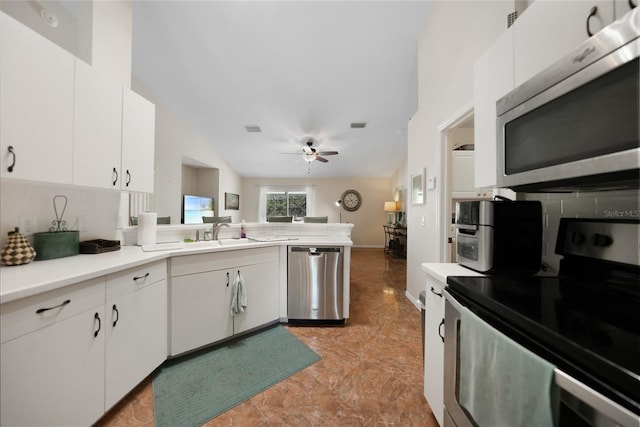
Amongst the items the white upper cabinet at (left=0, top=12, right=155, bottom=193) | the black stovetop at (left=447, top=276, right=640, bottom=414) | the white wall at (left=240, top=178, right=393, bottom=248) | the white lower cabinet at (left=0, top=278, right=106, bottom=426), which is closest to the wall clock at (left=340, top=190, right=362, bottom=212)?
the white wall at (left=240, top=178, right=393, bottom=248)

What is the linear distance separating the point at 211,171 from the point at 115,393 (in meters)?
5.67

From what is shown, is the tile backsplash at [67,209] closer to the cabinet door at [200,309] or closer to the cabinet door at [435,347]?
the cabinet door at [200,309]

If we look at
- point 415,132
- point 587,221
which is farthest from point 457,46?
point 587,221

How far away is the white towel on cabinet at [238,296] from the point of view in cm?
197

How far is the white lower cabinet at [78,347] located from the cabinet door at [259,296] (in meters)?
0.65

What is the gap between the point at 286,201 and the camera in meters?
8.20

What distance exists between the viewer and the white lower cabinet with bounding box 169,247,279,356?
68.0 inches

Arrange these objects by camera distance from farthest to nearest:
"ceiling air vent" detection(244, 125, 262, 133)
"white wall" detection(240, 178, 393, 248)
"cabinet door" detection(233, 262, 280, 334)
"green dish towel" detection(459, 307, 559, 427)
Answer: "white wall" detection(240, 178, 393, 248)
"ceiling air vent" detection(244, 125, 262, 133)
"cabinet door" detection(233, 262, 280, 334)
"green dish towel" detection(459, 307, 559, 427)

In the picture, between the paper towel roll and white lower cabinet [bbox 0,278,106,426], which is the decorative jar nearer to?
white lower cabinet [bbox 0,278,106,426]

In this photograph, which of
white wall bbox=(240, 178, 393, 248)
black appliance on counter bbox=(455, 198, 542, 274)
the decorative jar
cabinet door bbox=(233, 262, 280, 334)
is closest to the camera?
black appliance on counter bbox=(455, 198, 542, 274)

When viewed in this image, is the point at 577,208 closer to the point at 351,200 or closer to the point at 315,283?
the point at 315,283

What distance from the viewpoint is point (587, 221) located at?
0.91 meters

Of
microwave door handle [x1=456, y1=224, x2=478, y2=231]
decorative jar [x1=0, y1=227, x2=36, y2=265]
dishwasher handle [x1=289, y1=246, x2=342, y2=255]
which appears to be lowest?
dishwasher handle [x1=289, y1=246, x2=342, y2=255]

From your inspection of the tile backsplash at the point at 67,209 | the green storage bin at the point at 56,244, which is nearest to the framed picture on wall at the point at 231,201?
the tile backsplash at the point at 67,209
